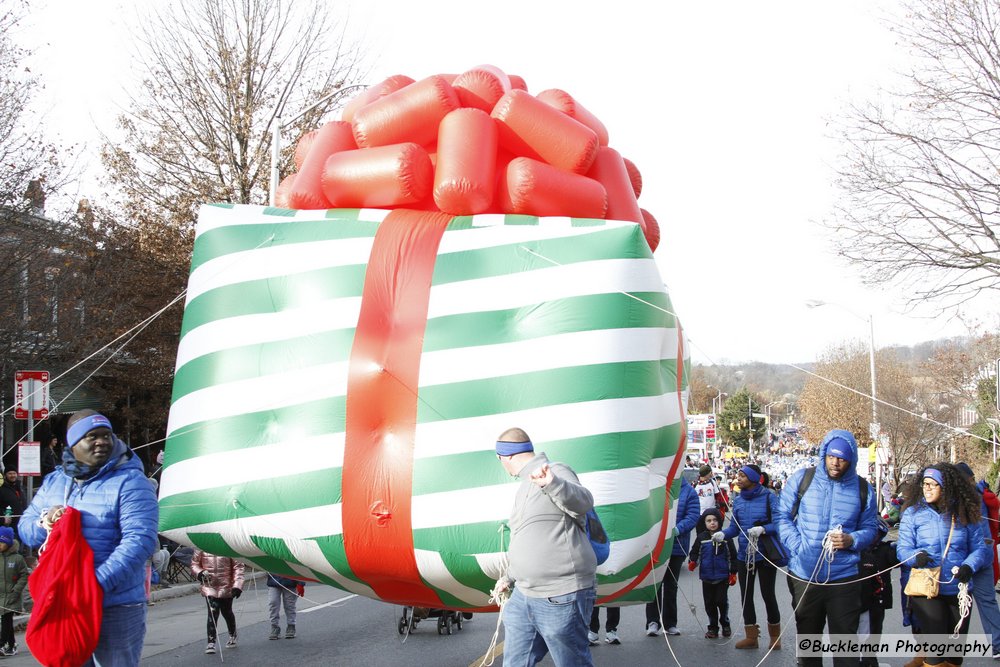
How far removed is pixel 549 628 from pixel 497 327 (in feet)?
5.57

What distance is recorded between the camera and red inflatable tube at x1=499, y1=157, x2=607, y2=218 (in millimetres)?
6117

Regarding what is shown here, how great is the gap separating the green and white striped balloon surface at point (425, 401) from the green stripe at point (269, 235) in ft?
0.07

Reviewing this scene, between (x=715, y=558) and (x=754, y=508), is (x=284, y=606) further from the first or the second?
(x=754, y=508)

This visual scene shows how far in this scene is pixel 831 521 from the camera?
20.9 feet

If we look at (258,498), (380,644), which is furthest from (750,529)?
(258,498)

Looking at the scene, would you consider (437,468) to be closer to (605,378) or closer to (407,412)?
(407,412)

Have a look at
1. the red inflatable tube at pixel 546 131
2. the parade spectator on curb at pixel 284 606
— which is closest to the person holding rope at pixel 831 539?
the red inflatable tube at pixel 546 131

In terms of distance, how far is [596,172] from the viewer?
6676 mm

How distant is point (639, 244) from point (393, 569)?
231 cm

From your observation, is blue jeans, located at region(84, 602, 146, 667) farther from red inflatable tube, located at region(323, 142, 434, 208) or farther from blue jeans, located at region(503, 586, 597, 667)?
red inflatable tube, located at region(323, 142, 434, 208)

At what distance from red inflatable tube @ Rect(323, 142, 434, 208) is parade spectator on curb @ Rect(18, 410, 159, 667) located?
2.20 metres

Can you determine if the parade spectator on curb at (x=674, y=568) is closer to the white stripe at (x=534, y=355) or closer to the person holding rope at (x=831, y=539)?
the person holding rope at (x=831, y=539)

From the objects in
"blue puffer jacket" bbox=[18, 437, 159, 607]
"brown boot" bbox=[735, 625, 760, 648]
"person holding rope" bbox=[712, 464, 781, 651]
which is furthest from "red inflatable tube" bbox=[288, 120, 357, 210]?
"brown boot" bbox=[735, 625, 760, 648]

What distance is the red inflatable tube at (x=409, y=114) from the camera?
6398 millimetres
